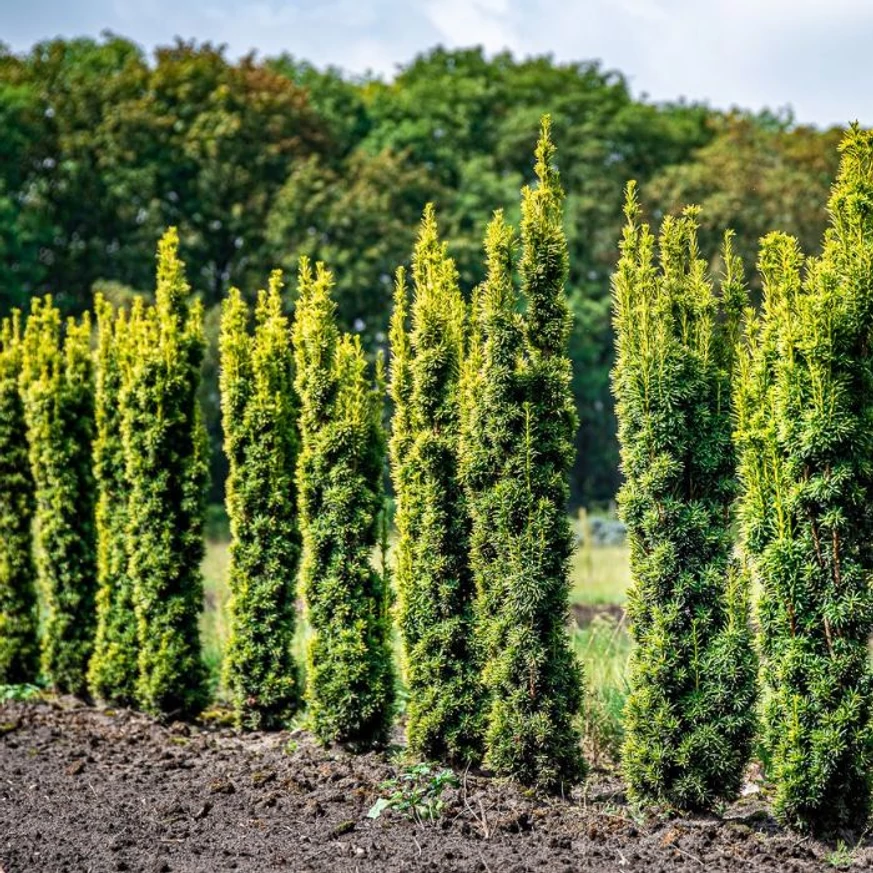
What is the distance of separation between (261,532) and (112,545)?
1820mm

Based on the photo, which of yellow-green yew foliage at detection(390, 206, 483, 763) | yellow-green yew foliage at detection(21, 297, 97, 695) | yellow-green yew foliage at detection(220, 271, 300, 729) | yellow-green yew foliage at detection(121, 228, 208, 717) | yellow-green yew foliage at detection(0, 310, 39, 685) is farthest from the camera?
yellow-green yew foliage at detection(0, 310, 39, 685)

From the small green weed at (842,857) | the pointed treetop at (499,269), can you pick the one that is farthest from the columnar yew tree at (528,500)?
the small green weed at (842,857)

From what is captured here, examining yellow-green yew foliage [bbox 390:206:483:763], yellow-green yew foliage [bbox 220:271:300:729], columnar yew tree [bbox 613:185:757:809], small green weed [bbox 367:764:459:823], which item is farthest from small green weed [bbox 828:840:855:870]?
yellow-green yew foliage [bbox 220:271:300:729]

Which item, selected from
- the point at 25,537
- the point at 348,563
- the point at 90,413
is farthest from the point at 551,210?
the point at 25,537

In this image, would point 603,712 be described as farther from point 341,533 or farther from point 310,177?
point 310,177

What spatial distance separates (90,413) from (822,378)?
6.96 meters

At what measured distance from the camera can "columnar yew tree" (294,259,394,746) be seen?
7414mm

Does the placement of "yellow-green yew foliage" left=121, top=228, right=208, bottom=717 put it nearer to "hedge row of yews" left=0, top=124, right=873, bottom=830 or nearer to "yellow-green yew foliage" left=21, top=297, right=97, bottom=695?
"hedge row of yews" left=0, top=124, right=873, bottom=830

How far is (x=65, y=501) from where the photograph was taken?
9.88 metres

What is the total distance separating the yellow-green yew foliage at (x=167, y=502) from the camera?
884cm

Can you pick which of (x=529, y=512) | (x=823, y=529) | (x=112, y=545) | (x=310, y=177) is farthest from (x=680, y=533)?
(x=310, y=177)

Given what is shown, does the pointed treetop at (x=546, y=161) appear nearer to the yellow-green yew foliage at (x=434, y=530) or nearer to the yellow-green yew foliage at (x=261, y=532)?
the yellow-green yew foliage at (x=434, y=530)

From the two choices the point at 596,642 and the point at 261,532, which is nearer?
the point at 261,532

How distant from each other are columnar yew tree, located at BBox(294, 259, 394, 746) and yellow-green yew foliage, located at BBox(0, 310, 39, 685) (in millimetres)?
4030
